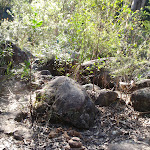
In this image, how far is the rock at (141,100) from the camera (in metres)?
3.28

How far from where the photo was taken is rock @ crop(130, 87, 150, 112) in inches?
129

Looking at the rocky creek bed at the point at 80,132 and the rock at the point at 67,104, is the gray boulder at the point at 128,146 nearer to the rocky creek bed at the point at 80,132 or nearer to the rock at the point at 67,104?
the rocky creek bed at the point at 80,132

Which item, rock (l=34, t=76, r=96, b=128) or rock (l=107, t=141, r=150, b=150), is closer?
rock (l=107, t=141, r=150, b=150)

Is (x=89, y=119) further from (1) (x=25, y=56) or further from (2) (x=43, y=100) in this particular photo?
(1) (x=25, y=56)

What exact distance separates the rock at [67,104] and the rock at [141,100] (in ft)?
3.22

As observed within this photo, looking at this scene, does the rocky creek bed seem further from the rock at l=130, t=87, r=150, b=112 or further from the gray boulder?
the rock at l=130, t=87, r=150, b=112

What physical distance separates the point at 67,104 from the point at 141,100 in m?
1.57

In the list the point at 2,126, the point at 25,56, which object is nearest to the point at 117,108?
the point at 2,126

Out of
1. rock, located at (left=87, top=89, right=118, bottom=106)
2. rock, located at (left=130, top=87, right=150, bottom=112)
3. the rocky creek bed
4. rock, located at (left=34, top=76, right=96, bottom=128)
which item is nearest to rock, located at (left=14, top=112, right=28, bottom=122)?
the rocky creek bed

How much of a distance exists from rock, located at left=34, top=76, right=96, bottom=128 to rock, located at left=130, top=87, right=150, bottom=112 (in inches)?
38.6

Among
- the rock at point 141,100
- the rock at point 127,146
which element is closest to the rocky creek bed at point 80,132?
the rock at point 127,146

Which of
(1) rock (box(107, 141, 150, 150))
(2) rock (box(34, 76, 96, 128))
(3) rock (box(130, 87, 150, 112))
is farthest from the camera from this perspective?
(3) rock (box(130, 87, 150, 112))

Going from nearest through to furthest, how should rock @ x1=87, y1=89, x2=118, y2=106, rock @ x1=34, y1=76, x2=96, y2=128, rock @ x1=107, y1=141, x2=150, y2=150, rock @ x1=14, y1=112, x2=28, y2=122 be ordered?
rock @ x1=107, y1=141, x2=150, y2=150, rock @ x1=34, y1=76, x2=96, y2=128, rock @ x1=14, y1=112, x2=28, y2=122, rock @ x1=87, y1=89, x2=118, y2=106

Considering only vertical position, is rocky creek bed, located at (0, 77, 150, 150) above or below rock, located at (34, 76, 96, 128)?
below
